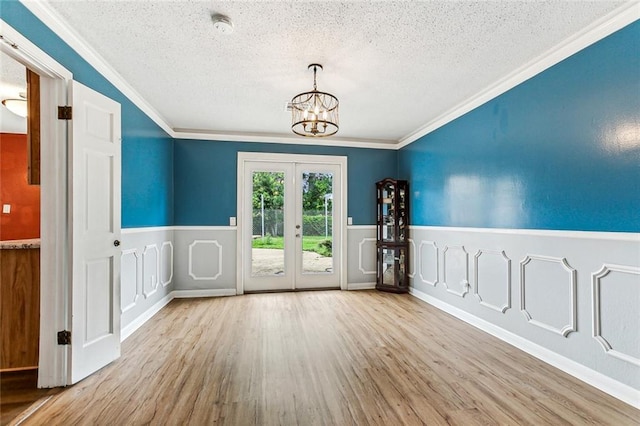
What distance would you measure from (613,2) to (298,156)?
3.68 m

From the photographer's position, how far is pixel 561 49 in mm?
2291

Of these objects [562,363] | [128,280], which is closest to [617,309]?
[562,363]

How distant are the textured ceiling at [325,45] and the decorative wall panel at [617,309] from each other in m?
1.74

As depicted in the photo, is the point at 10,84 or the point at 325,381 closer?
Result: the point at 325,381

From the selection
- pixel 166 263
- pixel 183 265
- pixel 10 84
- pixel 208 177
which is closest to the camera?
pixel 10 84

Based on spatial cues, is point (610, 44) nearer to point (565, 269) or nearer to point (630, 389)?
point (565, 269)

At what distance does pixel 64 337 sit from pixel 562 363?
3.71 meters

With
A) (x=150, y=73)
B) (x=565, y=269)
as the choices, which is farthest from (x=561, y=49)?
(x=150, y=73)

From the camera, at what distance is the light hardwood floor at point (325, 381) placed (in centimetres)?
173

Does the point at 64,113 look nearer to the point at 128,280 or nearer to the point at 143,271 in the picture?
the point at 128,280

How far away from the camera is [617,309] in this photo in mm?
1960

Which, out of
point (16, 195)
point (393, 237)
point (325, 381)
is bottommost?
point (325, 381)

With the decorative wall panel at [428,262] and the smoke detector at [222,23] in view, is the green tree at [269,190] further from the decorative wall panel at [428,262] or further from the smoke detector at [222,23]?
the smoke detector at [222,23]

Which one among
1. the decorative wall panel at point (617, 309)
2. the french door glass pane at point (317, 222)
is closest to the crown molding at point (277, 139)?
the french door glass pane at point (317, 222)
